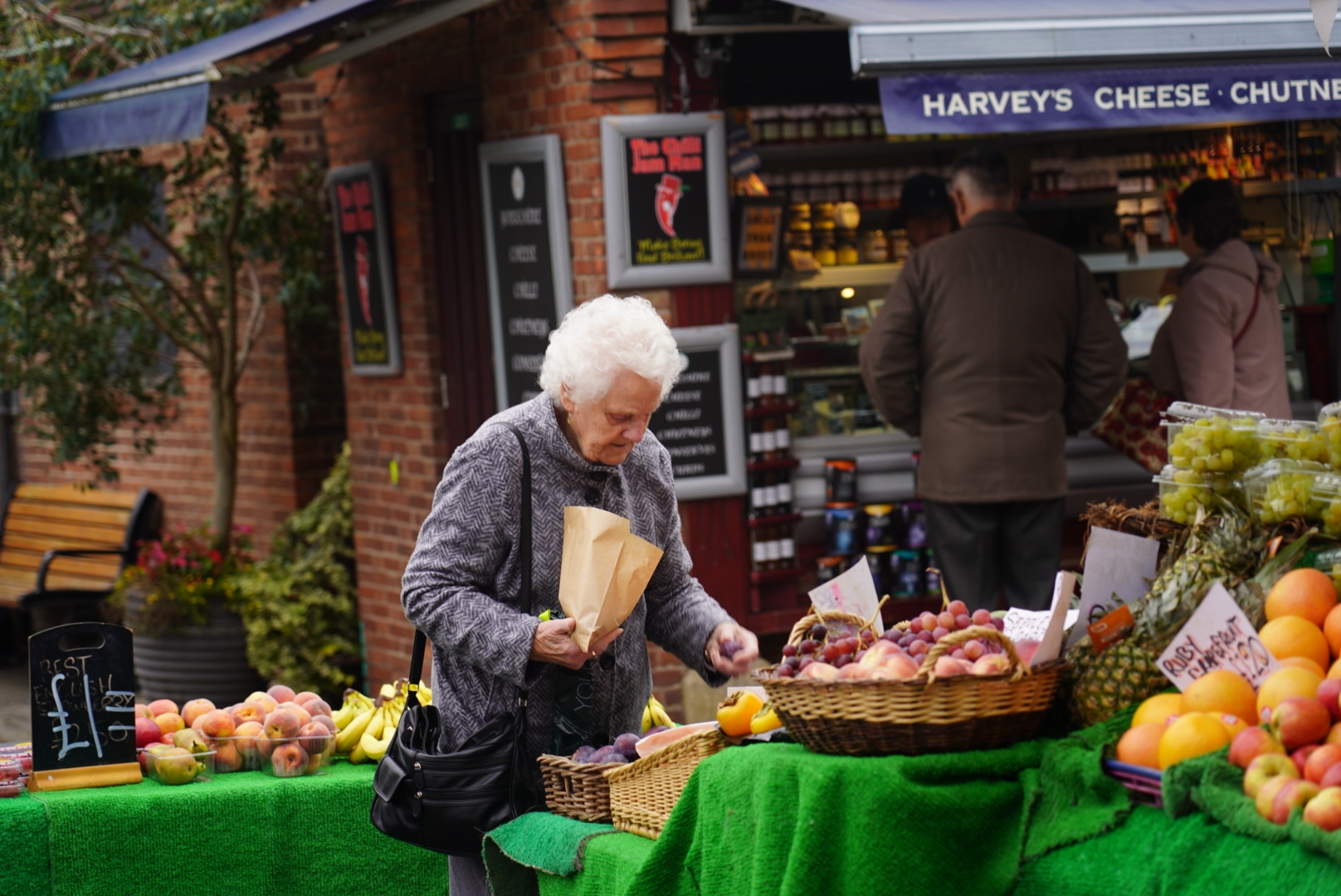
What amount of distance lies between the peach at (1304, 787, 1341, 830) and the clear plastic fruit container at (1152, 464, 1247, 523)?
38.8 inches

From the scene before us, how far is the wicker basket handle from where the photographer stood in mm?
2852

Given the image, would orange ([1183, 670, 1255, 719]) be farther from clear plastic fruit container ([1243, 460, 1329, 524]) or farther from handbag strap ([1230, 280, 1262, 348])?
handbag strap ([1230, 280, 1262, 348])

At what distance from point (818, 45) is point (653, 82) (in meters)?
1.09

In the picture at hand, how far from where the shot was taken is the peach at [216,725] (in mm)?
4633

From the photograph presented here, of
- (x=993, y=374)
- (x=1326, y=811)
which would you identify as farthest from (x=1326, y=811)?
(x=993, y=374)

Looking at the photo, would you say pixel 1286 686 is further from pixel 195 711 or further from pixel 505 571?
pixel 195 711

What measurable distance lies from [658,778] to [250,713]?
5.95 feet

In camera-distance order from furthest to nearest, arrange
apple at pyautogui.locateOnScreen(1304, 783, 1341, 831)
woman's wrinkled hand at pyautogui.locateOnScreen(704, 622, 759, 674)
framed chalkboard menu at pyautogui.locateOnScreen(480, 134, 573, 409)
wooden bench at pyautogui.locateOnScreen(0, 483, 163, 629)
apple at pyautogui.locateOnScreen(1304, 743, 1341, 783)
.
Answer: wooden bench at pyautogui.locateOnScreen(0, 483, 163, 629) → framed chalkboard menu at pyautogui.locateOnScreen(480, 134, 573, 409) → woman's wrinkled hand at pyautogui.locateOnScreen(704, 622, 759, 674) → apple at pyautogui.locateOnScreen(1304, 743, 1341, 783) → apple at pyautogui.locateOnScreen(1304, 783, 1341, 831)

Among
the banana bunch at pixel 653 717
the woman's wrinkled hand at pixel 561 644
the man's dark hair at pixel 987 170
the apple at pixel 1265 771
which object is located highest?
the man's dark hair at pixel 987 170

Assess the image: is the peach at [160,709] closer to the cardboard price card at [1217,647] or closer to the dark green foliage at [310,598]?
the cardboard price card at [1217,647]

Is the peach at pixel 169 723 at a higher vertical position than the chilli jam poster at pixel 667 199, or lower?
lower

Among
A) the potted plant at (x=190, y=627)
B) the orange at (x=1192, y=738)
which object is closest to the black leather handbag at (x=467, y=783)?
the orange at (x=1192, y=738)

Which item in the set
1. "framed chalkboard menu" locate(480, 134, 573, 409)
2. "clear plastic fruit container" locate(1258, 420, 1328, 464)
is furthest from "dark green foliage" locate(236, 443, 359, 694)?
"clear plastic fruit container" locate(1258, 420, 1328, 464)

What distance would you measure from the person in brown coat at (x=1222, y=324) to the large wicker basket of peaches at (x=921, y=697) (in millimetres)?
4007
